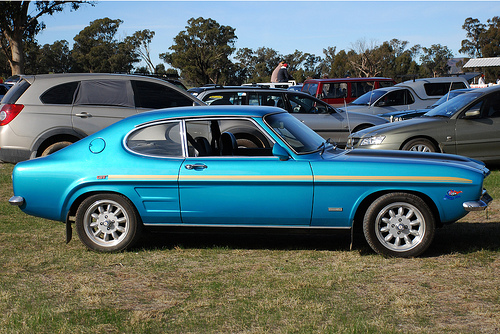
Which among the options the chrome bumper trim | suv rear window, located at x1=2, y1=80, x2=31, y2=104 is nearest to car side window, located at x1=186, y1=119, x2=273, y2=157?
the chrome bumper trim

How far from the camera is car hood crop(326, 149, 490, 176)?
5.68 meters

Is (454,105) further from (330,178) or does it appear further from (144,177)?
(144,177)

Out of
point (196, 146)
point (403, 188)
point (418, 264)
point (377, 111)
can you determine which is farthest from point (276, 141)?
point (377, 111)

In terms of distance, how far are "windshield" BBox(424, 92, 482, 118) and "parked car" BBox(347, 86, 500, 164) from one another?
0.08ft

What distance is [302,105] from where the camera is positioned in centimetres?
1311

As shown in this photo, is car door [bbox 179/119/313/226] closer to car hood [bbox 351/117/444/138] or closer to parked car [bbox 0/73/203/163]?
parked car [bbox 0/73/203/163]

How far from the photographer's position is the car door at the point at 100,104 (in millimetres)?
9898

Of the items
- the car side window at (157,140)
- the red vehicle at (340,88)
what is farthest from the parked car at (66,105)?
the red vehicle at (340,88)

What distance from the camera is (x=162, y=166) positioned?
19.0 ft

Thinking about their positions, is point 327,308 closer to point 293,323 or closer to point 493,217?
point 293,323

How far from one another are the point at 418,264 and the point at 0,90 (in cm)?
2578

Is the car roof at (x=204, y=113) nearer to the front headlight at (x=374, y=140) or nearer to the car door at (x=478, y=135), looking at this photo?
the front headlight at (x=374, y=140)

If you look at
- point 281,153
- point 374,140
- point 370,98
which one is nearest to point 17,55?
point 370,98

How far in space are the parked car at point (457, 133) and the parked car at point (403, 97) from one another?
5620 mm
